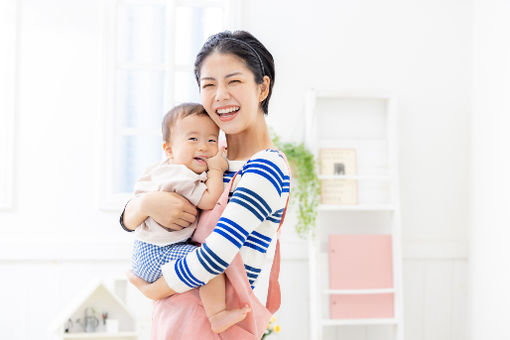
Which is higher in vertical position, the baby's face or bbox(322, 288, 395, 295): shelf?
the baby's face

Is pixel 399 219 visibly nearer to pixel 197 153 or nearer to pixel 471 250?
pixel 471 250

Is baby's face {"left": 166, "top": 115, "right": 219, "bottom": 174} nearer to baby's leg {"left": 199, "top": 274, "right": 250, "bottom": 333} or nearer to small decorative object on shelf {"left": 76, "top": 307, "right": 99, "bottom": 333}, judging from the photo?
Answer: baby's leg {"left": 199, "top": 274, "right": 250, "bottom": 333}

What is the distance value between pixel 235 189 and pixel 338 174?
1.91 meters

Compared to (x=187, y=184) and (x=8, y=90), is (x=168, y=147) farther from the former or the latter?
(x=8, y=90)

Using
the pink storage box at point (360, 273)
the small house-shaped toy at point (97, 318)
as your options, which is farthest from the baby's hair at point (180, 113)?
the pink storage box at point (360, 273)

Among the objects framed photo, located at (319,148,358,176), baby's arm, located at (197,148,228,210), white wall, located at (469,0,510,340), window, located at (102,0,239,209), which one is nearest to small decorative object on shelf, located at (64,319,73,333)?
window, located at (102,0,239,209)

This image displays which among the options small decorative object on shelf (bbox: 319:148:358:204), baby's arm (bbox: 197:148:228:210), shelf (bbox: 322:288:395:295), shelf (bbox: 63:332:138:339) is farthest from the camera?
small decorative object on shelf (bbox: 319:148:358:204)

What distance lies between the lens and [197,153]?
1.33 metres

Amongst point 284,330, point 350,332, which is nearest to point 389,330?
point 350,332

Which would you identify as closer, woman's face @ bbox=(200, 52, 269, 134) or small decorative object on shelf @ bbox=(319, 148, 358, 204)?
woman's face @ bbox=(200, 52, 269, 134)

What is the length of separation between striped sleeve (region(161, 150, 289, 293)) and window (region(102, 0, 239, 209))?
1979 mm

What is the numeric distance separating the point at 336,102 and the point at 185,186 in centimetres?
206

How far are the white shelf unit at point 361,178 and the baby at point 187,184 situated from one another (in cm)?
173

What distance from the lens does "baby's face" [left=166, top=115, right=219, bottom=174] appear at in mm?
1329
